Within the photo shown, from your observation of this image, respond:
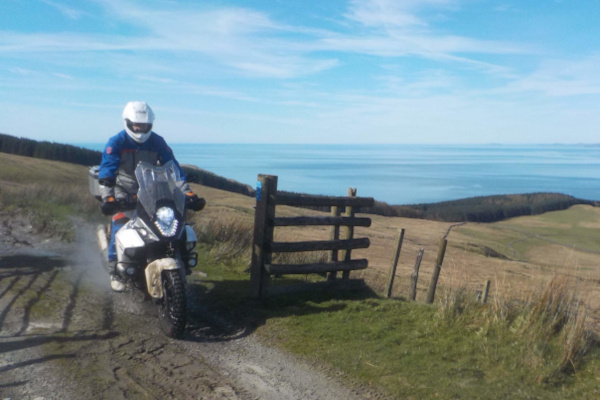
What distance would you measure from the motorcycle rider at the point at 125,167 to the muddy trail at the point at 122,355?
0.70 m

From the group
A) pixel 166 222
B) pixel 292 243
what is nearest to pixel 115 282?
pixel 166 222

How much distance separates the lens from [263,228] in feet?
23.4

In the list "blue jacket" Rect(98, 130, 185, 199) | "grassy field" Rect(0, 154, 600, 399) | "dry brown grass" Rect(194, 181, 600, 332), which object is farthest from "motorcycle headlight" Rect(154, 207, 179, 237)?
"dry brown grass" Rect(194, 181, 600, 332)

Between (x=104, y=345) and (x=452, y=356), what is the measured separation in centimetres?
316

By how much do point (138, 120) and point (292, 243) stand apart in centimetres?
240

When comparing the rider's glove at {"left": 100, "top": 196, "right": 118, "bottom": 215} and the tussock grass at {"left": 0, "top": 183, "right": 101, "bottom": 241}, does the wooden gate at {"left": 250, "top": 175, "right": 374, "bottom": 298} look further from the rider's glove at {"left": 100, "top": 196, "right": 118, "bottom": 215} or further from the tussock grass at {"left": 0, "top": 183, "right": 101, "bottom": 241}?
the tussock grass at {"left": 0, "top": 183, "right": 101, "bottom": 241}

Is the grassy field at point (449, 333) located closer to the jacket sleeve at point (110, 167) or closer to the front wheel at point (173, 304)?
the front wheel at point (173, 304)

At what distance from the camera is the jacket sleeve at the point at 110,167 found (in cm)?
634

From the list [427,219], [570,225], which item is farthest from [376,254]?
[570,225]

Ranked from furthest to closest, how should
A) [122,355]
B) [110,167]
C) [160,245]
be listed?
[110,167] → [160,245] → [122,355]

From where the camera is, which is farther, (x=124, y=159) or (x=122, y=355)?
(x=124, y=159)

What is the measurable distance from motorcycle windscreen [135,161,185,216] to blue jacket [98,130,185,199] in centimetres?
24

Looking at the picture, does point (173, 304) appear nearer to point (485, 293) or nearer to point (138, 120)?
point (138, 120)

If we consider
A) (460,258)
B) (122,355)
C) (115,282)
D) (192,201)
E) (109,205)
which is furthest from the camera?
(460,258)
